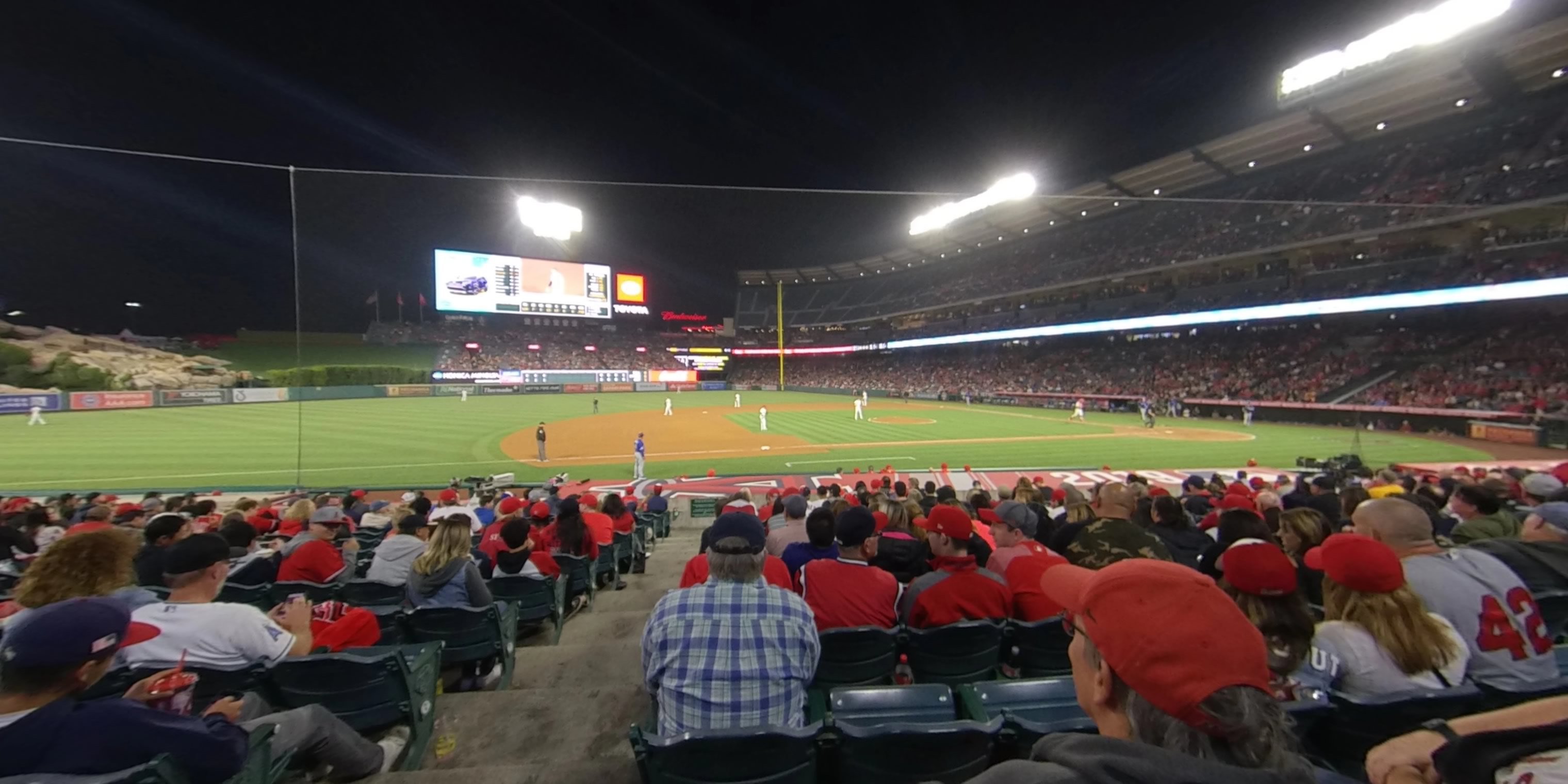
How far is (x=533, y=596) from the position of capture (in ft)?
18.3

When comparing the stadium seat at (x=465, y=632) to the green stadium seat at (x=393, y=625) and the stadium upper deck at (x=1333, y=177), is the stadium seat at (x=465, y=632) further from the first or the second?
the stadium upper deck at (x=1333, y=177)

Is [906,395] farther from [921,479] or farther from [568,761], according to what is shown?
[568,761]

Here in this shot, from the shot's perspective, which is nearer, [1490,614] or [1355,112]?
[1490,614]

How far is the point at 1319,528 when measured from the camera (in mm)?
4680

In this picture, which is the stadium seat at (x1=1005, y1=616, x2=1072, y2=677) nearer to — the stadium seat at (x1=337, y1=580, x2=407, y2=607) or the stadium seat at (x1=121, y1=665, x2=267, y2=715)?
the stadium seat at (x1=121, y1=665, x2=267, y2=715)

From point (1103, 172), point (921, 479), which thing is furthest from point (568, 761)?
point (1103, 172)

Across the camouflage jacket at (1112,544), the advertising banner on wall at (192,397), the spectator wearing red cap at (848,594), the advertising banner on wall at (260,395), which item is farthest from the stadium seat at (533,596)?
the advertising banner on wall at (192,397)

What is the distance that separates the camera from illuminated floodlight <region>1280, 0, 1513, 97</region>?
23312 mm

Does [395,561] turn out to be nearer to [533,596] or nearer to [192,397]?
[533,596]

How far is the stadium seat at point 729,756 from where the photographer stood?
2.21m

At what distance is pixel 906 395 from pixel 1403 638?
178ft

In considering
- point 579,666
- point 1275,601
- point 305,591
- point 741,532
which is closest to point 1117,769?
point 1275,601

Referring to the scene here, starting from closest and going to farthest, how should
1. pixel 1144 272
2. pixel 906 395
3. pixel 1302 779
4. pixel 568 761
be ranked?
pixel 1302 779 < pixel 568 761 < pixel 1144 272 < pixel 906 395

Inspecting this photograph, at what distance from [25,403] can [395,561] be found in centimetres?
4691
